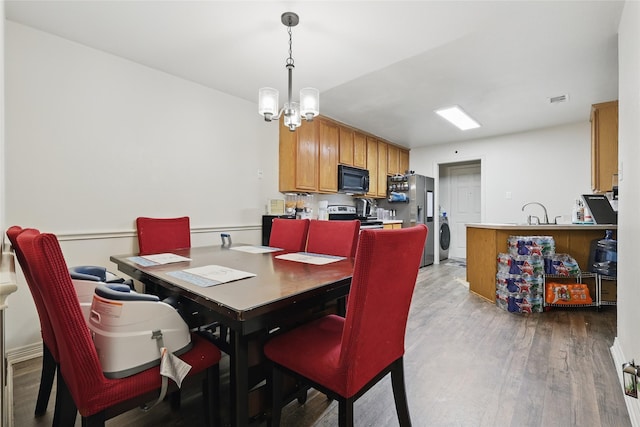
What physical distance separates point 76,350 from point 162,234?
1.90 meters

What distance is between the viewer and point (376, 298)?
1.00 metres

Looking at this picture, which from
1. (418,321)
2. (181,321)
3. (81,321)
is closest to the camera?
(81,321)

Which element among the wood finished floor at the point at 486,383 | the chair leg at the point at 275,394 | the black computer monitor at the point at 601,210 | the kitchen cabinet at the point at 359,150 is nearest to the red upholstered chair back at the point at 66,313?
the chair leg at the point at 275,394

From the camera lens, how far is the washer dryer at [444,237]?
19.6 ft

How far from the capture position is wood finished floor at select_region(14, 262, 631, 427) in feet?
4.79

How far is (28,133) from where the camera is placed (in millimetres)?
2150

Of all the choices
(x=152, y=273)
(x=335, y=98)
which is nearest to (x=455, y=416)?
(x=152, y=273)

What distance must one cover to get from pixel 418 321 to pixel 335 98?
8.75 ft

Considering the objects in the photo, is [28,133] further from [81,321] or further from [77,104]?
[81,321]

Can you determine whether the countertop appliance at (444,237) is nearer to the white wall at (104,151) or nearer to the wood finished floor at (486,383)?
the wood finished floor at (486,383)

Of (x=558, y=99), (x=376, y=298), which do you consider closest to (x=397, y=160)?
(x=558, y=99)

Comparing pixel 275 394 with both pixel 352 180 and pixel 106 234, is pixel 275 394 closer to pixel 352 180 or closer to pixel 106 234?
pixel 106 234

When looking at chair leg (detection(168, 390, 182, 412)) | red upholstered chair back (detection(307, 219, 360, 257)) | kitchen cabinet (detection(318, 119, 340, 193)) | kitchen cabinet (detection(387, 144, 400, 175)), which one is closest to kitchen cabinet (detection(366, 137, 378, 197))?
kitchen cabinet (detection(387, 144, 400, 175))

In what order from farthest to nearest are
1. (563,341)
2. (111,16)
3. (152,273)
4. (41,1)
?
(563,341), (111,16), (41,1), (152,273)
